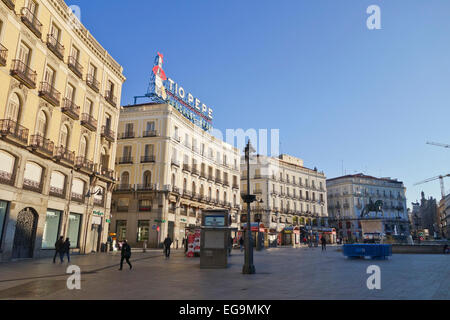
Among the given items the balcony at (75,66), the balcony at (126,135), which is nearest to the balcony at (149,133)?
the balcony at (126,135)

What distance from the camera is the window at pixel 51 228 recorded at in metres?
22.9

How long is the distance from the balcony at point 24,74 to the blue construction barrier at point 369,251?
23131 mm

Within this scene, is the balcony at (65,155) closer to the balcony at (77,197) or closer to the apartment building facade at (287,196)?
the balcony at (77,197)

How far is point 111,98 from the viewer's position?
32.1m

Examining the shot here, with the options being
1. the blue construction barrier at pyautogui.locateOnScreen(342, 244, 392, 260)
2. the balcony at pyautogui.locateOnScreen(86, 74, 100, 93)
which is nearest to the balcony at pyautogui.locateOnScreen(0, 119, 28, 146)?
the balcony at pyautogui.locateOnScreen(86, 74, 100, 93)

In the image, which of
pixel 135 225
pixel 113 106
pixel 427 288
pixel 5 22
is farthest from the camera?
pixel 135 225

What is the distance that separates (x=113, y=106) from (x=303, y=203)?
5320cm

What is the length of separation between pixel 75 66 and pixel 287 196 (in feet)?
178
